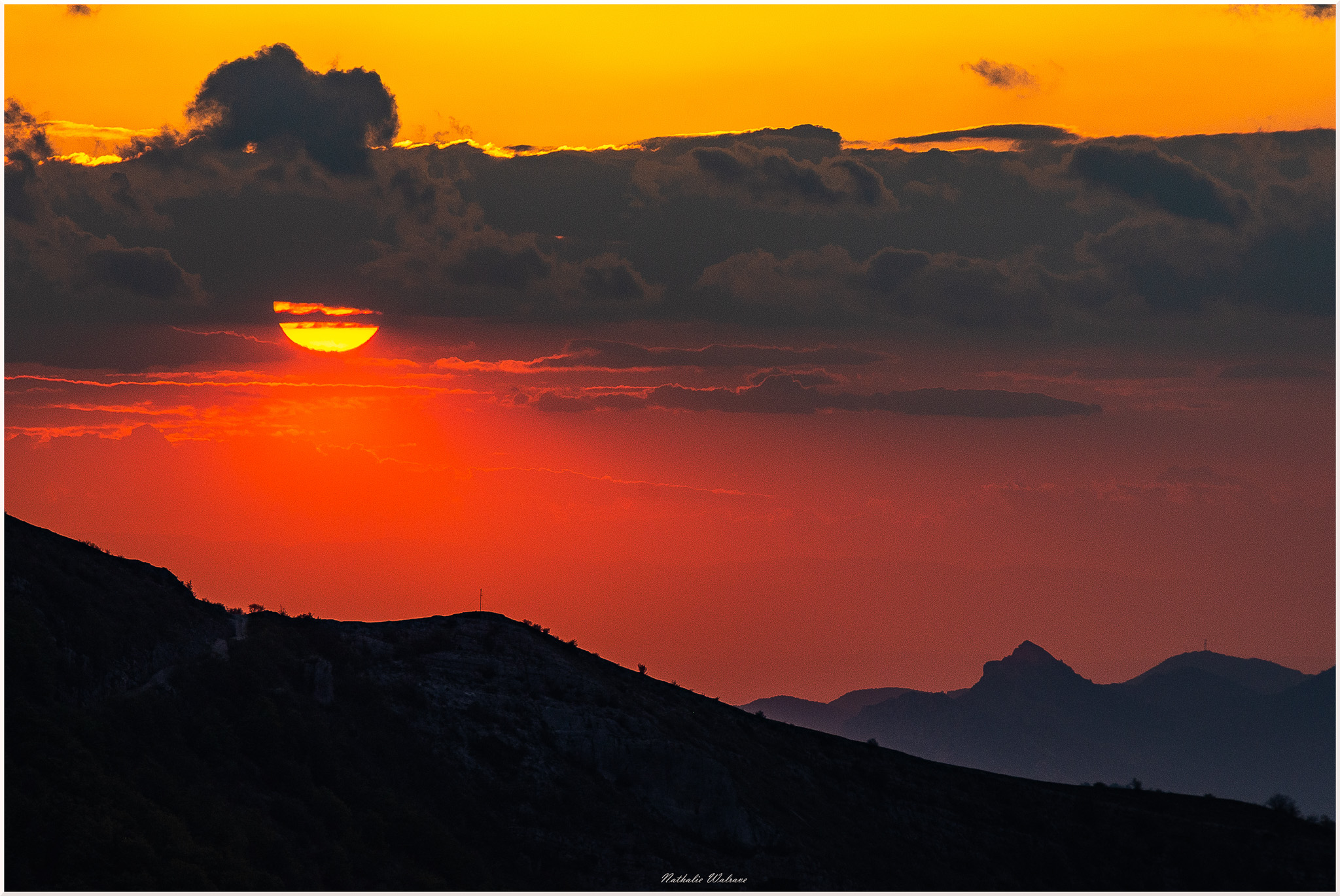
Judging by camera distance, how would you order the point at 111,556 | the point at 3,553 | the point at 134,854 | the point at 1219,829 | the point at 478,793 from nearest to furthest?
the point at 134,854
the point at 3,553
the point at 478,793
the point at 111,556
the point at 1219,829

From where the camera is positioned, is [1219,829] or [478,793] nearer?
[478,793]

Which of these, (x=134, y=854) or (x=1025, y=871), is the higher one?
(x=134, y=854)

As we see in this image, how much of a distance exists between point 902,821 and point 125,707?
2449 inches

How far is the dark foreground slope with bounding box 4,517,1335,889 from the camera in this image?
251 ft

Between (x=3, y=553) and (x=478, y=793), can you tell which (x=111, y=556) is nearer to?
(x=3, y=553)

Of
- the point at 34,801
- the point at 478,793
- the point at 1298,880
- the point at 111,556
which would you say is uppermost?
the point at 111,556

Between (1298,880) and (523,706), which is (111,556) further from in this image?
(1298,880)

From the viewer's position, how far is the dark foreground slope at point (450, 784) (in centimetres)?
7662

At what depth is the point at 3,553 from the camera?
90.1m

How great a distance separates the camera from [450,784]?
9831 centimetres

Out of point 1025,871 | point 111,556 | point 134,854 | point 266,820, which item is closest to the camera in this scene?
point 134,854

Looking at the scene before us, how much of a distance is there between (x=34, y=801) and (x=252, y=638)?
32352 millimetres

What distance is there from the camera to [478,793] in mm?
98938

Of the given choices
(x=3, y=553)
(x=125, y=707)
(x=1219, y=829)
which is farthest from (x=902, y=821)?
(x=3, y=553)
